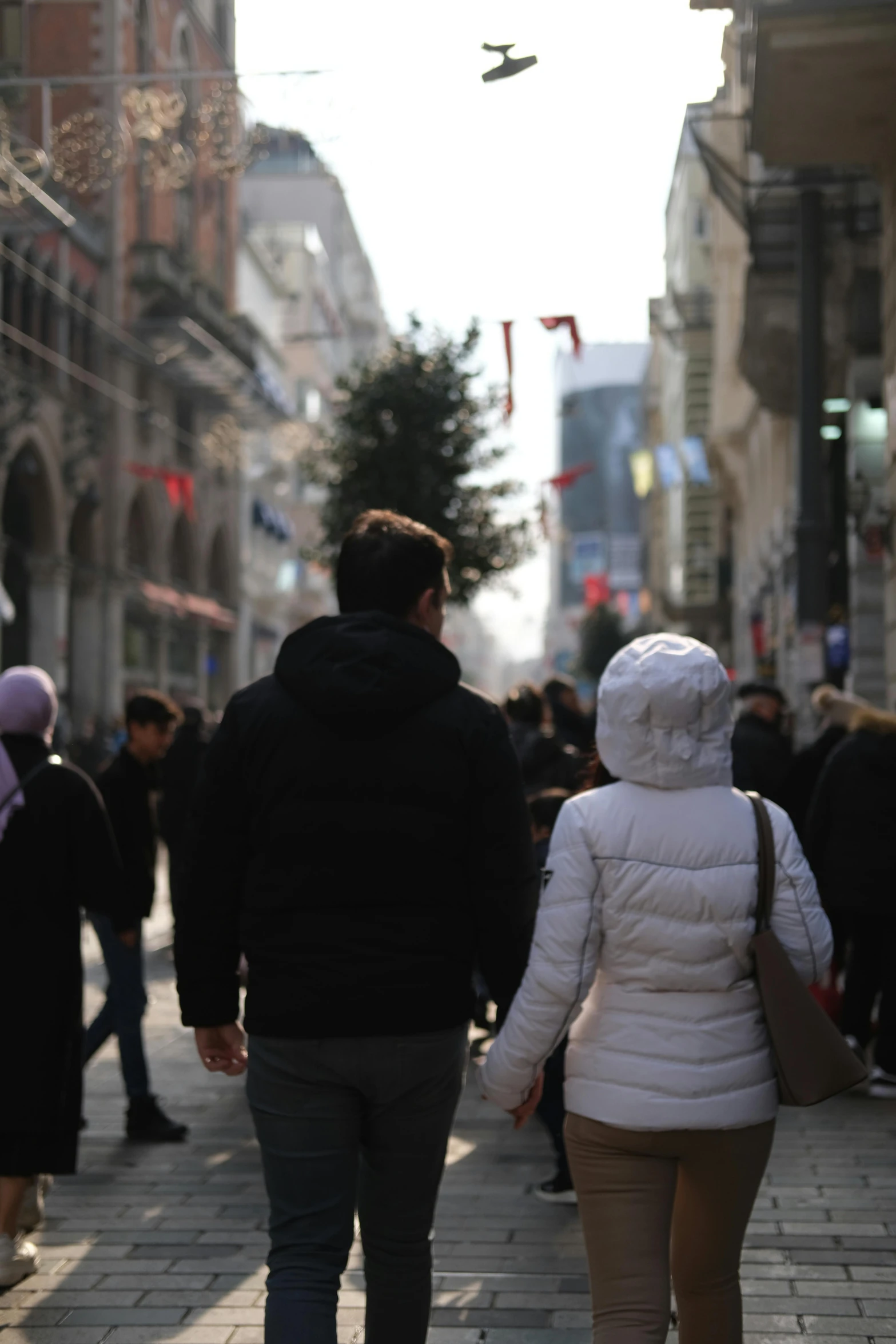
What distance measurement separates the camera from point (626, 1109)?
350 centimetres

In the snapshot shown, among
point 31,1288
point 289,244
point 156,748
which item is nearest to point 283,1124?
point 31,1288

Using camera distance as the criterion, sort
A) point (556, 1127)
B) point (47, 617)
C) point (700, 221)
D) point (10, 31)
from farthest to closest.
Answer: point (700, 221), point (10, 31), point (47, 617), point (556, 1127)

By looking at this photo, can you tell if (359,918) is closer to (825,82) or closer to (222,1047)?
(222,1047)

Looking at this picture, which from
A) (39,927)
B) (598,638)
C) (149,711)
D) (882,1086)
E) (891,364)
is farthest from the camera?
(598,638)

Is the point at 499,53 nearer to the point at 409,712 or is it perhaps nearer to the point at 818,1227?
the point at 818,1227

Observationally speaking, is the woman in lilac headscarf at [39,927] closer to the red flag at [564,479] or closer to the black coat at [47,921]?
the black coat at [47,921]

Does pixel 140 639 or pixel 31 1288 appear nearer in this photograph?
pixel 31 1288

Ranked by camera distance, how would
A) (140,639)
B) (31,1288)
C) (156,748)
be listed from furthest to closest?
(140,639) < (156,748) < (31,1288)

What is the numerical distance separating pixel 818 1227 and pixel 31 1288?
2.46 metres

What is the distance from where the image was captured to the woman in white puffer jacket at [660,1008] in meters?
3.52

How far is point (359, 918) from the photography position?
3459 mm

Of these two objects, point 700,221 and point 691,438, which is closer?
point 691,438

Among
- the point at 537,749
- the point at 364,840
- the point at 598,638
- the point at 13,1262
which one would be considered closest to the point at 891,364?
the point at 537,749

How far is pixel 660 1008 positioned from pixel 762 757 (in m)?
6.52
